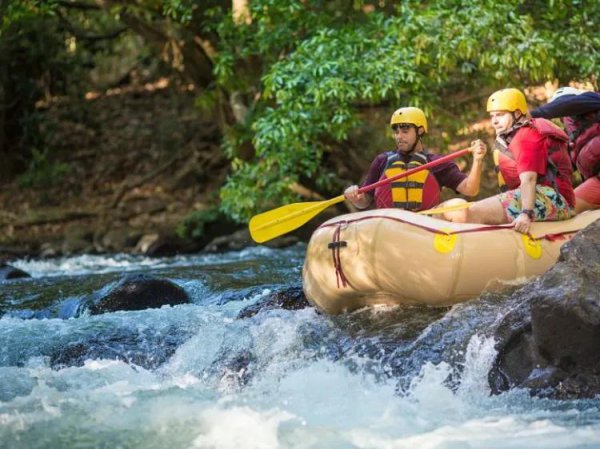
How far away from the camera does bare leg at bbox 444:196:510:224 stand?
16.8 ft

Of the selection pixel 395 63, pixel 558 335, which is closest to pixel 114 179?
pixel 395 63

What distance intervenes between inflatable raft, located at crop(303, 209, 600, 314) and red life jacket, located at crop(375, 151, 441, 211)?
2.00ft

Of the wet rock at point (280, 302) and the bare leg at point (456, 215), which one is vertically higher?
the bare leg at point (456, 215)

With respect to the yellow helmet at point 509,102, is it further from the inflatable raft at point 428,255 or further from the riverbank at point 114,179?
the riverbank at point 114,179

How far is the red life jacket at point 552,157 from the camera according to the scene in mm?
5043

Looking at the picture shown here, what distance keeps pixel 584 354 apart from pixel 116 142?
1204cm

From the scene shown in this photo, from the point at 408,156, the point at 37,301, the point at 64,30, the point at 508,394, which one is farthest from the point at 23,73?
the point at 508,394

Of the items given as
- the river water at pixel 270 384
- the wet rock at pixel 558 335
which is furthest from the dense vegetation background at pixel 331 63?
the wet rock at pixel 558 335

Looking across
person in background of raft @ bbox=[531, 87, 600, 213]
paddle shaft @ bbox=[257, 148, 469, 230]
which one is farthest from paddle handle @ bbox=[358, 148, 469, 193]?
person in background of raft @ bbox=[531, 87, 600, 213]

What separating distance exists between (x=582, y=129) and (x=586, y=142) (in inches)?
3.2

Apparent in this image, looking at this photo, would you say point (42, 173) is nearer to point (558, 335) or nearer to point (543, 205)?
point (543, 205)

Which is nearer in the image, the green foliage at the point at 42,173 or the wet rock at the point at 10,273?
the wet rock at the point at 10,273

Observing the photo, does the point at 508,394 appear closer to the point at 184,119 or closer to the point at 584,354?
the point at 584,354

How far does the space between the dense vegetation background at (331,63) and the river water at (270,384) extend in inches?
118
